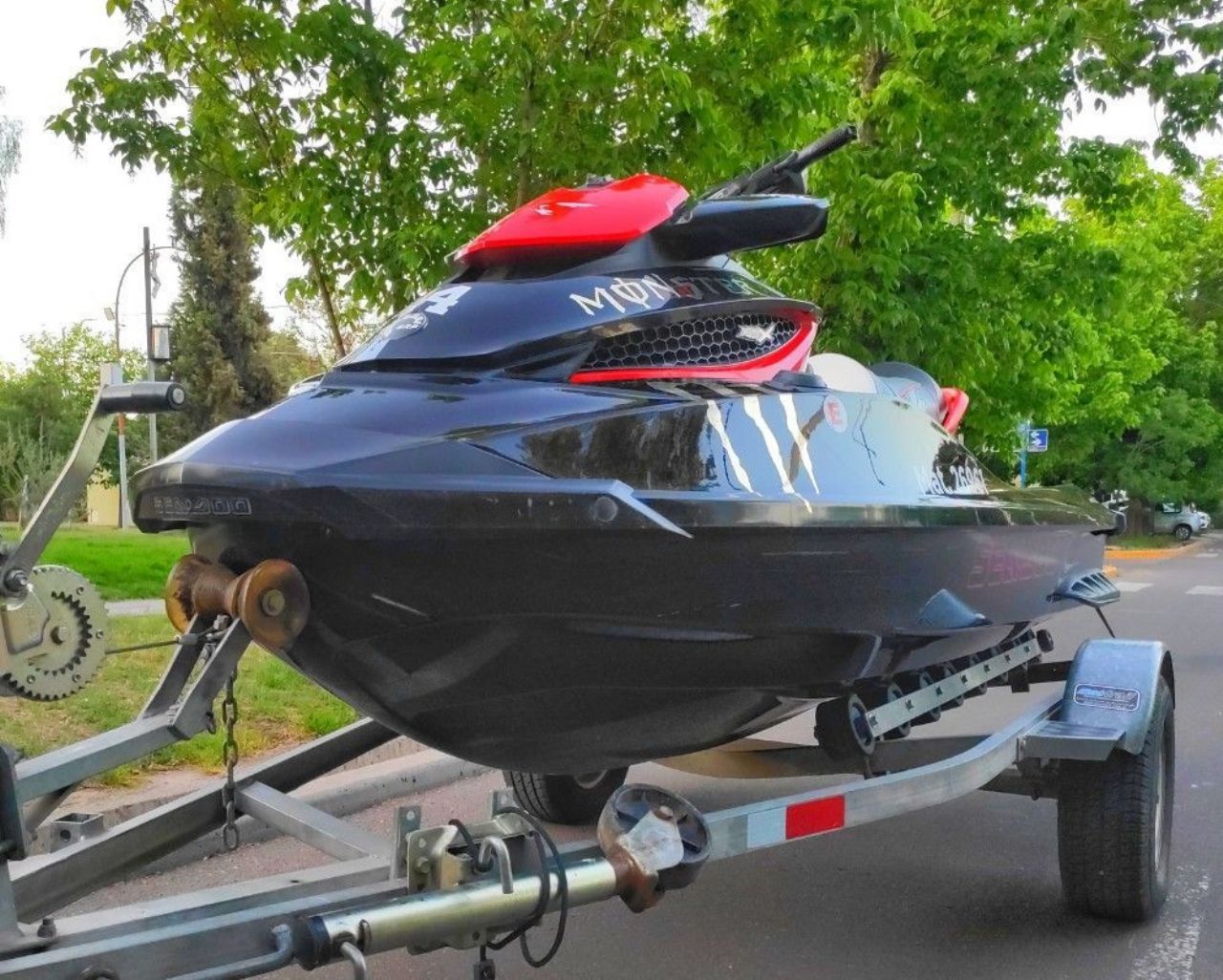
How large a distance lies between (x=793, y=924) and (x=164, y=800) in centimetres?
250

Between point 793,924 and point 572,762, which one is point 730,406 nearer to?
point 572,762

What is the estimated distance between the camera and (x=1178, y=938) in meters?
4.03

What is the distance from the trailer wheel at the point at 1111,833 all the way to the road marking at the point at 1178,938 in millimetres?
109

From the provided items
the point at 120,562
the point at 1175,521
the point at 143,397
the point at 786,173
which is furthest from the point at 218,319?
the point at 143,397

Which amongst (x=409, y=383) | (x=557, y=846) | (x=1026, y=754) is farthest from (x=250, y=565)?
(x=1026, y=754)

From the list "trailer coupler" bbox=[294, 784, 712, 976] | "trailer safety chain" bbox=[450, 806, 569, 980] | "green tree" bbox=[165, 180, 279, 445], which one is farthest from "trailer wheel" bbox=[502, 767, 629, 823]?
"green tree" bbox=[165, 180, 279, 445]

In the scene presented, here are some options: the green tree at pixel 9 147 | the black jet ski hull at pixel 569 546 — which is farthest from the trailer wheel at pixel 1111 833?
the green tree at pixel 9 147

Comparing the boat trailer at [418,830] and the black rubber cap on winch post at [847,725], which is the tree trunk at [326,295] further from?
the black rubber cap on winch post at [847,725]

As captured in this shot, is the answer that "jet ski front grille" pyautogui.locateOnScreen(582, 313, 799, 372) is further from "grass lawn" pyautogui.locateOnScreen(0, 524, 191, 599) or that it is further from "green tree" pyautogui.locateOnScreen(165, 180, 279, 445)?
"green tree" pyautogui.locateOnScreen(165, 180, 279, 445)

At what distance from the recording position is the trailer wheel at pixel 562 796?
490 cm

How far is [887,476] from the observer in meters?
3.27

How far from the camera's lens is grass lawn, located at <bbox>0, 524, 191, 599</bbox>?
11.2 metres

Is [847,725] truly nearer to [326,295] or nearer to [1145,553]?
[326,295]

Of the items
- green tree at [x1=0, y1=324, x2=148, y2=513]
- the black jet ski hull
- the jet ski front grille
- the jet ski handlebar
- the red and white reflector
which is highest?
green tree at [x1=0, y1=324, x2=148, y2=513]
